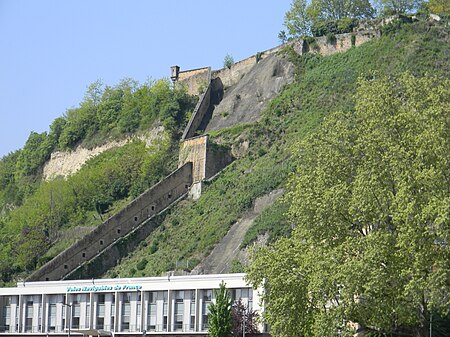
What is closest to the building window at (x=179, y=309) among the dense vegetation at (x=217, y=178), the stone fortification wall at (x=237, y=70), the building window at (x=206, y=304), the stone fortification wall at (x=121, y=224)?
the building window at (x=206, y=304)

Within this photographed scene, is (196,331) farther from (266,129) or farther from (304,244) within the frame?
(266,129)

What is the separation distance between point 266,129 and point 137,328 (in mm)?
33252

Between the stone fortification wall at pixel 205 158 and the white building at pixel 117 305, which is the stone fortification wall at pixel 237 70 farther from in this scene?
the white building at pixel 117 305

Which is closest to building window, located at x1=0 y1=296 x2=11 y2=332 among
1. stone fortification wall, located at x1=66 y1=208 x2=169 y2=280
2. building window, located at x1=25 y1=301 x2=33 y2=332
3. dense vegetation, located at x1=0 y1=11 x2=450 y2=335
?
building window, located at x1=25 y1=301 x2=33 y2=332

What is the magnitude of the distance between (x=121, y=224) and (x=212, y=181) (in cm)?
917

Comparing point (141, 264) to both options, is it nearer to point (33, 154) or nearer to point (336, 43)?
point (336, 43)

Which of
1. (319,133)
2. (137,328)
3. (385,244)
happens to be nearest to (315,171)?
(319,133)

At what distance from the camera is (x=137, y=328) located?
258ft

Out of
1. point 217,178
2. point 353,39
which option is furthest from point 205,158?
point 353,39

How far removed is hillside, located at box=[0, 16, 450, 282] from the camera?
95.1m

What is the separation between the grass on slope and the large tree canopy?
1095 inches

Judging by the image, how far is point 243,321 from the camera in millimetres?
68375

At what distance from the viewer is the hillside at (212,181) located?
95.1 meters

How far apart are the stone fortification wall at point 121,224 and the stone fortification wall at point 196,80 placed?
17849mm
